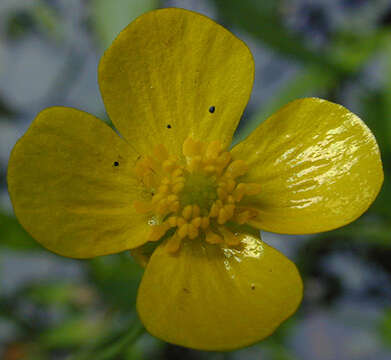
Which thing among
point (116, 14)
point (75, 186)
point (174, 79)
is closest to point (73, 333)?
point (75, 186)

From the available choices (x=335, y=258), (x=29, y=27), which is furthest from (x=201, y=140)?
(x=29, y=27)

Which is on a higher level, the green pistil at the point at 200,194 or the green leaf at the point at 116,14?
the green pistil at the point at 200,194

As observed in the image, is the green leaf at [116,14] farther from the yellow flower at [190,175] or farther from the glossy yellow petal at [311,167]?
the glossy yellow petal at [311,167]

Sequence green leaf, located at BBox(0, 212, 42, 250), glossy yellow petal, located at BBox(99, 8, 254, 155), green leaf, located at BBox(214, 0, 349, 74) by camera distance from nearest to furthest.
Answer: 1. glossy yellow petal, located at BBox(99, 8, 254, 155)
2. green leaf, located at BBox(0, 212, 42, 250)
3. green leaf, located at BBox(214, 0, 349, 74)

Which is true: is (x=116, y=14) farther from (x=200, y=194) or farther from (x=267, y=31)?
(x=200, y=194)

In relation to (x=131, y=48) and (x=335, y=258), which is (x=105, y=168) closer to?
(x=131, y=48)

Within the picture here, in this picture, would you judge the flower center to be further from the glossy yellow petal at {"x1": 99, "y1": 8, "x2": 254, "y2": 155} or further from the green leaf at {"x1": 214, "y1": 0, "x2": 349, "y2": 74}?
the green leaf at {"x1": 214, "y1": 0, "x2": 349, "y2": 74}

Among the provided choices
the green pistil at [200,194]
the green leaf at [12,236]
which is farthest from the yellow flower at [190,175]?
the green leaf at [12,236]

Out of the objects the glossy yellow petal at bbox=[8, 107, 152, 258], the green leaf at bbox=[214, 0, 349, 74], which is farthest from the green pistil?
the green leaf at bbox=[214, 0, 349, 74]
